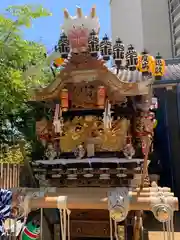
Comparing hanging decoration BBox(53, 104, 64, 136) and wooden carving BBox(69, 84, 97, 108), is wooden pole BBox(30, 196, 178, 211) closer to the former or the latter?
hanging decoration BBox(53, 104, 64, 136)

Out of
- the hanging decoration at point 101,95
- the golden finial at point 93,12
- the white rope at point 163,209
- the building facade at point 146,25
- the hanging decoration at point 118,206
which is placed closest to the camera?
the white rope at point 163,209

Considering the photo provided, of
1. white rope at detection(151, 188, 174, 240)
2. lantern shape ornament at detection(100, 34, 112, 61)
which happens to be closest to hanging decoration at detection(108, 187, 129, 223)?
white rope at detection(151, 188, 174, 240)

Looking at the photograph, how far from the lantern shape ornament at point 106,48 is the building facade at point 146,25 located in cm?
2157

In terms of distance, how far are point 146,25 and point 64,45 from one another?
916 inches

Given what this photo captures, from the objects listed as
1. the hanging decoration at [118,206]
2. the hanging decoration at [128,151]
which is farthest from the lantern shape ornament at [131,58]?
the hanging decoration at [118,206]

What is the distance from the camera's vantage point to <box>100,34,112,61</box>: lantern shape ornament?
16.6ft

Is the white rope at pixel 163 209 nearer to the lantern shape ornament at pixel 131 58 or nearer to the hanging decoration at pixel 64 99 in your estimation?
the hanging decoration at pixel 64 99

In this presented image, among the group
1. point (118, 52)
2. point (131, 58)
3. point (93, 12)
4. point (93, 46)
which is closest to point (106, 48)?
point (118, 52)

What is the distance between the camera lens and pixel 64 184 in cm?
494

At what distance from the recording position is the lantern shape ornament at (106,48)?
5059 millimetres

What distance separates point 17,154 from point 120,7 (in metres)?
24.7

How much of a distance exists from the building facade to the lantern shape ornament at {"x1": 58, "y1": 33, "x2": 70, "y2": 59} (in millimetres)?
21742

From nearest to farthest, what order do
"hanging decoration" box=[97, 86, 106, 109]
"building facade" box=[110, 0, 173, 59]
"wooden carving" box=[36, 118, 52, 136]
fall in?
1. "hanging decoration" box=[97, 86, 106, 109]
2. "wooden carving" box=[36, 118, 52, 136]
3. "building facade" box=[110, 0, 173, 59]

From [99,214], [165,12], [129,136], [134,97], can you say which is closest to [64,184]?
[99,214]
